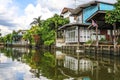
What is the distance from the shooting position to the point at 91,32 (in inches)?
1934

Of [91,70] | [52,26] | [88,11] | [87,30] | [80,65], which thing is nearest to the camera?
[91,70]

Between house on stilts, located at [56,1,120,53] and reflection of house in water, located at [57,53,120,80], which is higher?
house on stilts, located at [56,1,120,53]

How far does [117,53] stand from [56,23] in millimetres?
33421

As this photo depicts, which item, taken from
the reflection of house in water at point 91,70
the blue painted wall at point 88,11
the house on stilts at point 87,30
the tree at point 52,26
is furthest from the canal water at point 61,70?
the tree at point 52,26

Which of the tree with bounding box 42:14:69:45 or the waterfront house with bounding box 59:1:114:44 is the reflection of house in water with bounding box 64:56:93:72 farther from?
the tree with bounding box 42:14:69:45

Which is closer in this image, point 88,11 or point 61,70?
point 61,70

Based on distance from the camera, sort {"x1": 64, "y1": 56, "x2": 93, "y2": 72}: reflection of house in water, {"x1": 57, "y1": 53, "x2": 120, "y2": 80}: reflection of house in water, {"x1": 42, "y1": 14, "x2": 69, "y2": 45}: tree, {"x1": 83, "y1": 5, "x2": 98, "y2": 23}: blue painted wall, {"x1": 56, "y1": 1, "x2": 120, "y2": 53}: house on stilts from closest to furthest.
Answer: {"x1": 57, "y1": 53, "x2": 120, "y2": 80}: reflection of house in water
{"x1": 64, "y1": 56, "x2": 93, "y2": 72}: reflection of house in water
{"x1": 56, "y1": 1, "x2": 120, "y2": 53}: house on stilts
{"x1": 83, "y1": 5, "x2": 98, "y2": 23}: blue painted wall
{"x1": 42, "y1": 14, "x2": 69, "y2": 45}: tree

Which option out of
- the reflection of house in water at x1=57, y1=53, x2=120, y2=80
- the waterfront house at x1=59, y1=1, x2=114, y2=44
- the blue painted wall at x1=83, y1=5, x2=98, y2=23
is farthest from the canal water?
the blue painted wall at x1=83, y1=5, x2=98, y2=23

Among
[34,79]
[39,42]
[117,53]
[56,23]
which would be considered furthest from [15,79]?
[39,42]

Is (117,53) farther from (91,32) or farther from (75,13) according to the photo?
(75,13)

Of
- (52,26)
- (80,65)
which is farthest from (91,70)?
(52,26)

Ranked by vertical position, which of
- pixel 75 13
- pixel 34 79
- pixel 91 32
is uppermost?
pixel 75 13

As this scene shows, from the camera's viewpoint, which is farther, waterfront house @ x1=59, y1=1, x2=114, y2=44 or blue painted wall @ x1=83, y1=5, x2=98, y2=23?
blue painted wall @ x1=83, y1=5, x2=98, y2=23

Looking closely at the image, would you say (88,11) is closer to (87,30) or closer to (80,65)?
(87,30)
